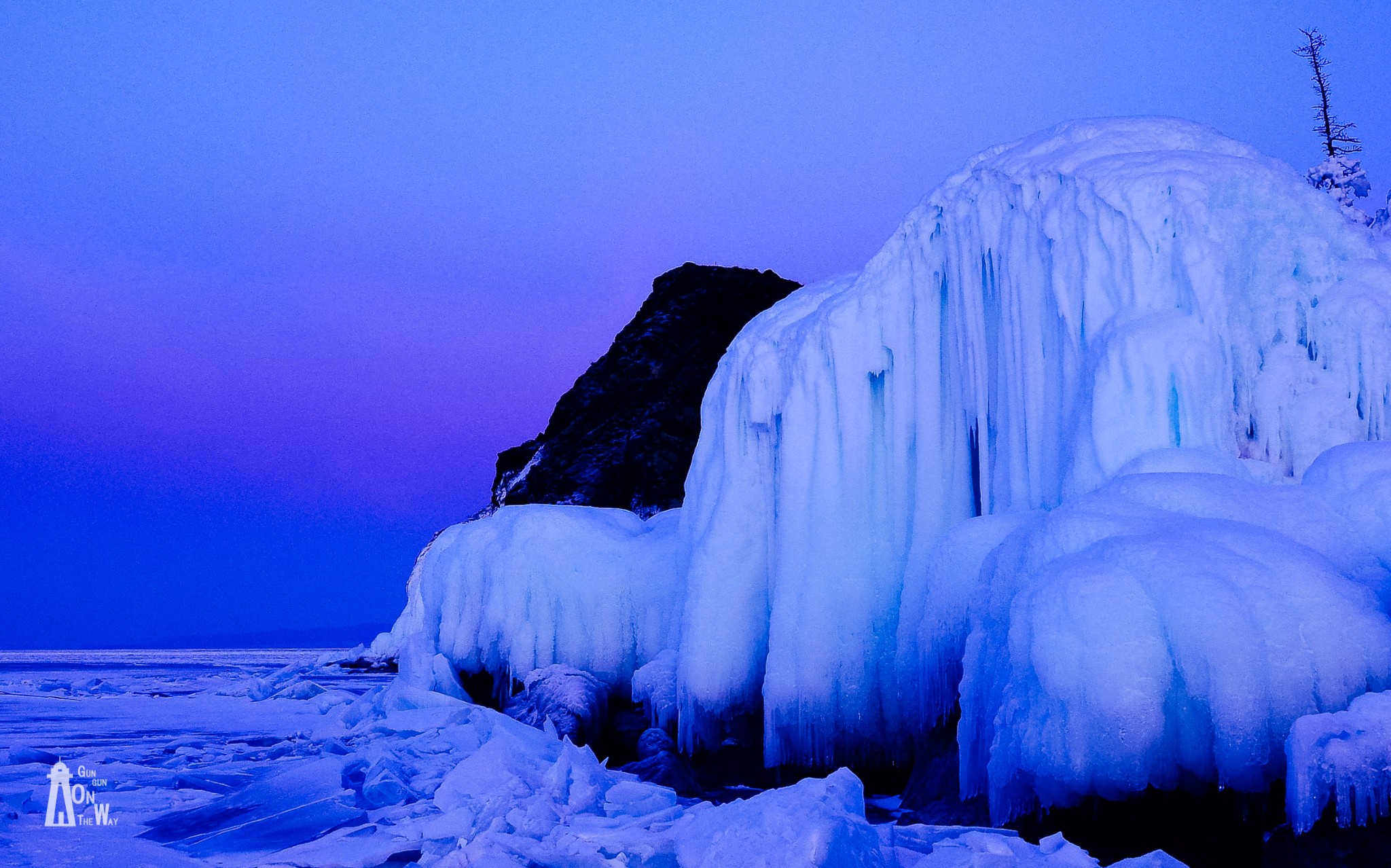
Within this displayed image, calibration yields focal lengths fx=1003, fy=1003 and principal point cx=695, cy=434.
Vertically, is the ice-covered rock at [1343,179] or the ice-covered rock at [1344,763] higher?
the ice-covered rock at [1343,179]

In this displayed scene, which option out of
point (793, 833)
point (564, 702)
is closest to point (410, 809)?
point (793, 833)

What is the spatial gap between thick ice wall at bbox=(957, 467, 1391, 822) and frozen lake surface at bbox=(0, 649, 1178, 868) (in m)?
0.57

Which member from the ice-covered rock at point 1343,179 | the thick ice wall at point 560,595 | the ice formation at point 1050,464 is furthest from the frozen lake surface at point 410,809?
the ice-covered rock at point 1343,179

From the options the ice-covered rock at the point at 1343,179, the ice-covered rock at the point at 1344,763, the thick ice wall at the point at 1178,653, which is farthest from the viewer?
the ice-covered rock at the point at 1343,179

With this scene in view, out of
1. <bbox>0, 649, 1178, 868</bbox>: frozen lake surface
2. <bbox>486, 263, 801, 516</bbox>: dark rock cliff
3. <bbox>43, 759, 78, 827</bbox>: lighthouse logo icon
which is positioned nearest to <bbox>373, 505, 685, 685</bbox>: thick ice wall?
<bbox>0, 649, 1178, 868</bbox>: frozen lake surface

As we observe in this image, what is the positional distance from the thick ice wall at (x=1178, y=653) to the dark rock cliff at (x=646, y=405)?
2213 cm

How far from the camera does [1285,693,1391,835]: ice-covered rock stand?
15.0ft

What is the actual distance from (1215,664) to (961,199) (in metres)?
6.22

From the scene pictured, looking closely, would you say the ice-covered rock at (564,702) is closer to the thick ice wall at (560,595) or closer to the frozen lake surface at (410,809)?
the thick ice wall at (560,595)

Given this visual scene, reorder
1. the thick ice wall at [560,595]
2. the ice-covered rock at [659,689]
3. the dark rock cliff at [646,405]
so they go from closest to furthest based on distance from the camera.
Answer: the ice-covered rock at [659,689] < the thick ice wall at [560,595] < the dark rock cliff at [646,405]

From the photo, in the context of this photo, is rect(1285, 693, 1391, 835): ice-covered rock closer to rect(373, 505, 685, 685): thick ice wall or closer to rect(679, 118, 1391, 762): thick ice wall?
rect(679, 118, 1391, 762): thick ice wall

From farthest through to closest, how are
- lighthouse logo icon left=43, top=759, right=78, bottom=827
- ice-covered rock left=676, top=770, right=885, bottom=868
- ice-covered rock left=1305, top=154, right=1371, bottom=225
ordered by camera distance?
1. ice-covered rock left=1305, top=154, right=1371, bottom=225
2. lighthouse logo icon left=43, top=759, right=78, bottom=827
3. ice-covered rock left=676, top=770, right=885, bottom=868

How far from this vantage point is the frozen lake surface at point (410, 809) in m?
5.19

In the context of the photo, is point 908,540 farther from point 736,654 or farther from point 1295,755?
point 1295,755
